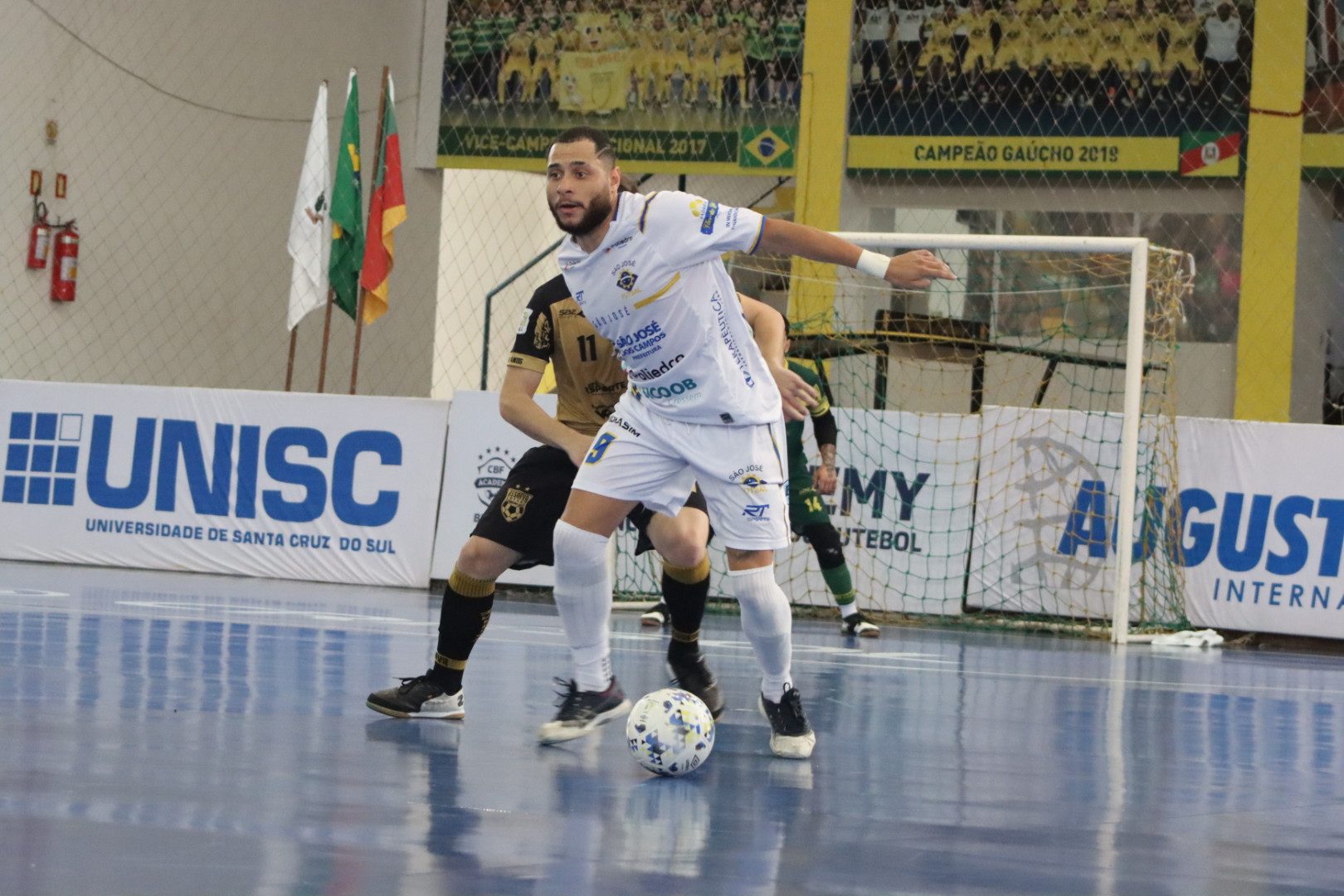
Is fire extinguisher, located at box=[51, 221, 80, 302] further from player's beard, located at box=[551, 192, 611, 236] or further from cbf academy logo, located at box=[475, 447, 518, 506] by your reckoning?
player's beard, located at box=[551, 192, 611, 236]

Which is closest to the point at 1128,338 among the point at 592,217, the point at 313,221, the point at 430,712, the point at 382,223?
the point at 592,217

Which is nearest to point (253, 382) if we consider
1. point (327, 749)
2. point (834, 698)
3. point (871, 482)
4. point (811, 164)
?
point (811, 164)

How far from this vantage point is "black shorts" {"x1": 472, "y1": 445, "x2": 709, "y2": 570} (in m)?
5.86

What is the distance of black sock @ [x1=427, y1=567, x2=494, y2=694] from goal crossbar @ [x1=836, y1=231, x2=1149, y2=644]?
5.61 m

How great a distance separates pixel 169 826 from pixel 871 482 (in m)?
8.76

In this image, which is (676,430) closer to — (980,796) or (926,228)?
(980,796)

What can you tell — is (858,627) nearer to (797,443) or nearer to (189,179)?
(797,443)

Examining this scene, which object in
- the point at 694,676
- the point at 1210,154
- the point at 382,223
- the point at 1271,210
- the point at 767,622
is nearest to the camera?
the point at 767,622

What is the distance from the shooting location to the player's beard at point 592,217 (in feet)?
17.1

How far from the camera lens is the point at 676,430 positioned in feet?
17.4

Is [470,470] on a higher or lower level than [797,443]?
lower

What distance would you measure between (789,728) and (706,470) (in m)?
0.87

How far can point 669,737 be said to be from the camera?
4.69 metres

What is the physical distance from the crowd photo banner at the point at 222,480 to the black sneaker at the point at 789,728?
7.48m
